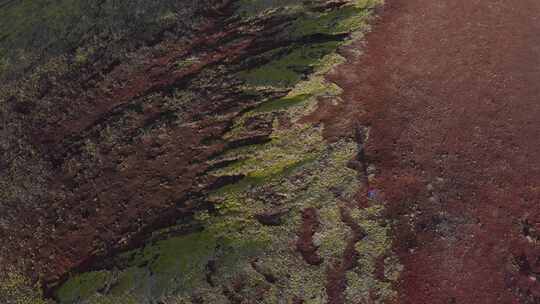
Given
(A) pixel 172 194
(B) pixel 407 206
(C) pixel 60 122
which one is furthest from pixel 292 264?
(C) pixel 60 122

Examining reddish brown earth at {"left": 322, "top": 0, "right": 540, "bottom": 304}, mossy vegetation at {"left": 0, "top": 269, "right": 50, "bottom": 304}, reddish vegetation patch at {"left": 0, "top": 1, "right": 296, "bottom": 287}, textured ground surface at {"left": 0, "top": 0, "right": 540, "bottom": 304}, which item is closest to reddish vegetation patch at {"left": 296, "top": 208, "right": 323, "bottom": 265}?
textured ground surface at {"left": 0, "top": 0, "right": 540, "bottom": 304}

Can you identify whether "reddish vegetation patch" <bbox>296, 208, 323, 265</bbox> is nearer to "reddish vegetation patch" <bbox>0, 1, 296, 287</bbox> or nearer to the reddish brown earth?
the reddish brown earth

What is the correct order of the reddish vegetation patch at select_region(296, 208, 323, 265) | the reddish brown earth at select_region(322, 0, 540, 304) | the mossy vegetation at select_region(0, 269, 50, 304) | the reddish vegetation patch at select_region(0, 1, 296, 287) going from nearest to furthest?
the reddish brown earth at select_region(322, 0, 540, 304) → the reddish vegetation patch at select_region(296, 208, 323, 265) → the mossy vegetation at select_region(0, 269, 50, 304) → the reddish vegetation patch at select_region(0, 1, 296, 287)

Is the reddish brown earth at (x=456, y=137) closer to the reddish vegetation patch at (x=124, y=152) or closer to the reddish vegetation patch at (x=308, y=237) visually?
the reddish vegetation patch at (x=308, y=237)

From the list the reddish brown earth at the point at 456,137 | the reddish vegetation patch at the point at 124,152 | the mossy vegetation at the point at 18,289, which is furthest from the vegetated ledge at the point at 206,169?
the reddish brown earth at the point at 456,137

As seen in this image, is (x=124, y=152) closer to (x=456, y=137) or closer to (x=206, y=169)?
(x=206, y=169)

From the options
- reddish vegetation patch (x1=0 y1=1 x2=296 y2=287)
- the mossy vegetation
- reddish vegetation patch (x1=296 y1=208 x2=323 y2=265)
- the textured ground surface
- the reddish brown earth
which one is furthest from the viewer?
reddish vegetation patch (x1=0 y1=1 x2=296 y2=287)

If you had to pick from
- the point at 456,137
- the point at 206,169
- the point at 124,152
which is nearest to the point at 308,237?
the point at 206,169
